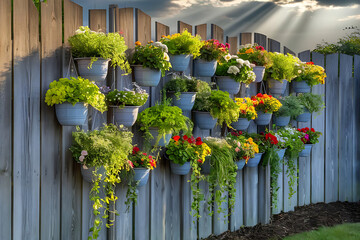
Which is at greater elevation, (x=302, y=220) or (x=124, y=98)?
(x=124, y=98)

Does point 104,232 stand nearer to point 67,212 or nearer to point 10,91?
point 67,212

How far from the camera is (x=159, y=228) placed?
4.48 meters

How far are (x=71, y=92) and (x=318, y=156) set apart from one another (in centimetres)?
495

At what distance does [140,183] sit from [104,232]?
51 centimetres

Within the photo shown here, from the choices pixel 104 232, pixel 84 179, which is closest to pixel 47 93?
pixel 84 179

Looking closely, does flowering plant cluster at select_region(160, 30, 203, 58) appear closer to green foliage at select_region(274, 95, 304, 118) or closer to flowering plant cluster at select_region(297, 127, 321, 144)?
green foliage at select_region(274, 95, 304, 118)

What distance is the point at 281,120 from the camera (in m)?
6.02

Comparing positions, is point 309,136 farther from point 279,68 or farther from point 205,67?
point 205,67

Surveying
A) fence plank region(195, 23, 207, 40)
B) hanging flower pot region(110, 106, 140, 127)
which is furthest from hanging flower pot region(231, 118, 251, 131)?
hanging flower pot region(110, 106, 140, 127)

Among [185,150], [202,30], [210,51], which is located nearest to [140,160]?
[185,150]

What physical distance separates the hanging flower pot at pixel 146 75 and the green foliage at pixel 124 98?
25cm

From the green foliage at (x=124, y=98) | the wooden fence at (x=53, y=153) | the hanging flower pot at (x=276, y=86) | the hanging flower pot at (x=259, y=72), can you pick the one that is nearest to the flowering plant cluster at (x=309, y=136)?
the hanging flower pot at (x=276, y=86)

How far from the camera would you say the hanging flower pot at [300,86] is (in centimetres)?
637

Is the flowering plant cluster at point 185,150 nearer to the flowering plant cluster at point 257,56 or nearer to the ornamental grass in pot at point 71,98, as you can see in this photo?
the ornamental grass in pot at point 71,98
